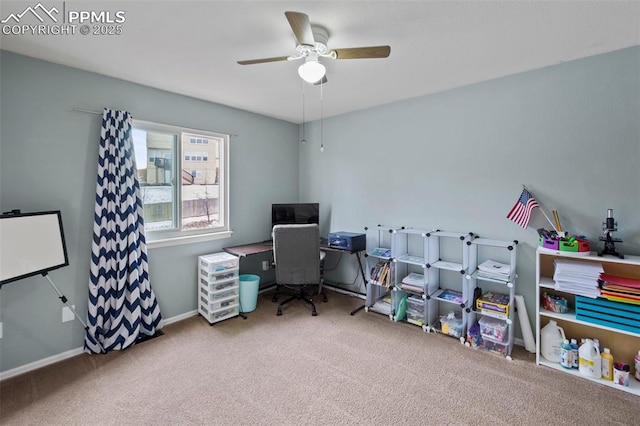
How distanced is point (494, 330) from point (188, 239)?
322 cm

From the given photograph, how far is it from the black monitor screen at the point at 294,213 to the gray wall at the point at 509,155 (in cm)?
49

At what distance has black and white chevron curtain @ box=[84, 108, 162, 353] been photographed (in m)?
2.56

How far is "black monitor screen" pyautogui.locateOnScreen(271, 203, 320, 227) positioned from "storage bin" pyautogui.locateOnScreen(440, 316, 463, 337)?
200cm

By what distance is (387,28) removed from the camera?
192 cm

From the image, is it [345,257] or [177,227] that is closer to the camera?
[177,227]

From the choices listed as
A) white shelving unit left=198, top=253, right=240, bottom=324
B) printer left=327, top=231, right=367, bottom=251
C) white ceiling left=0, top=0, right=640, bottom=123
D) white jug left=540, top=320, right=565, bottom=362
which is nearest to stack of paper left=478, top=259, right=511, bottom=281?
white jug left=540, top=320, right=565, bottom=362

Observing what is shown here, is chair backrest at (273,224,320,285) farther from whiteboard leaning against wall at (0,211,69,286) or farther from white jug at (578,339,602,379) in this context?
white jug at (578,339,602,379)

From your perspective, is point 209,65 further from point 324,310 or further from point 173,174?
point 324,310

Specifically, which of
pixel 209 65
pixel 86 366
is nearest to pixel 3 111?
pixel 209 65

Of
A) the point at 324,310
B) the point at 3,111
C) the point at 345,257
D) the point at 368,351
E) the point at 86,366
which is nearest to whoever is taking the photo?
the point at 3,111

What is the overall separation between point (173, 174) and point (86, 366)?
192 cm

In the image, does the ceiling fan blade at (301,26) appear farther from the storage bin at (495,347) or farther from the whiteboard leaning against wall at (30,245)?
the storage bin at (495,347)

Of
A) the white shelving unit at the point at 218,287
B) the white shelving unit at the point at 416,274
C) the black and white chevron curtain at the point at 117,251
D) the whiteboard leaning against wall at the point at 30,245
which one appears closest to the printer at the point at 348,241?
A: the white shelving unit at the point at 416,274

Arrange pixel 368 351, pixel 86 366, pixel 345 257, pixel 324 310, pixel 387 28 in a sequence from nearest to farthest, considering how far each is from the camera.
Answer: pixel 387 28
pixel 86 366
pixel 368 351
pixel 324 310
pixel 345 257
